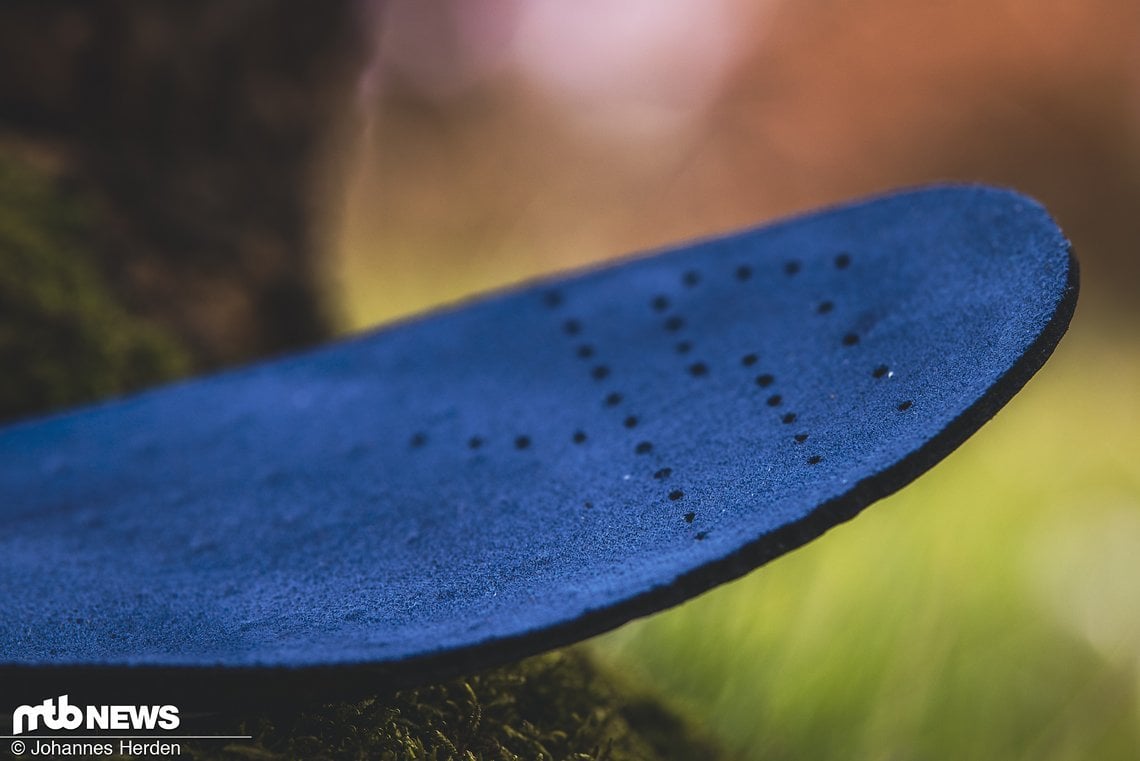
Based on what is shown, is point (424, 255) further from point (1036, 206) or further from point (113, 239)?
point (1036, 206)

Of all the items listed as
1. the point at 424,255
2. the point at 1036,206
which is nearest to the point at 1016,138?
the point at 424,255

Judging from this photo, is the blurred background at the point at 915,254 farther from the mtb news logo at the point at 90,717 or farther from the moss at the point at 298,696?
the mtb news logo at the point at 90,717

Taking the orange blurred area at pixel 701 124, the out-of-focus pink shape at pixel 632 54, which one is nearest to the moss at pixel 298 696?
the orange blurred area at pixel 701 124

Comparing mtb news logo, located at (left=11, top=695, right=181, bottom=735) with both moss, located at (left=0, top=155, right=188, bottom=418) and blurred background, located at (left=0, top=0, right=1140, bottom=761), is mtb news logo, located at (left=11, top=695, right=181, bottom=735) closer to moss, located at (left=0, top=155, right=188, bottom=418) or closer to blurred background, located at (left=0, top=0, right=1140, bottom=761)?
blurred background, located at (left=0, top=0, right=1140, bottom=761)

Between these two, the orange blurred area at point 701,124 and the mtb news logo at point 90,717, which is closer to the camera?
the mtb news logo at point 90,717

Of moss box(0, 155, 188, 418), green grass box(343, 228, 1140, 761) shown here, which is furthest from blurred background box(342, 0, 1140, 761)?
moss box(0, 155, 188, 418)

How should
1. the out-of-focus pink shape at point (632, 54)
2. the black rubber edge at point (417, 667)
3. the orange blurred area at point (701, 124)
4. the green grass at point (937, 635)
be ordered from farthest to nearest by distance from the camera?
1. the out-of-focus pink shape at point (632, 54)
2. the orange blurred area at point (701, 124)
3. the green grass at point (937, 635)
4. the black rubber edge at point (417, 667)
